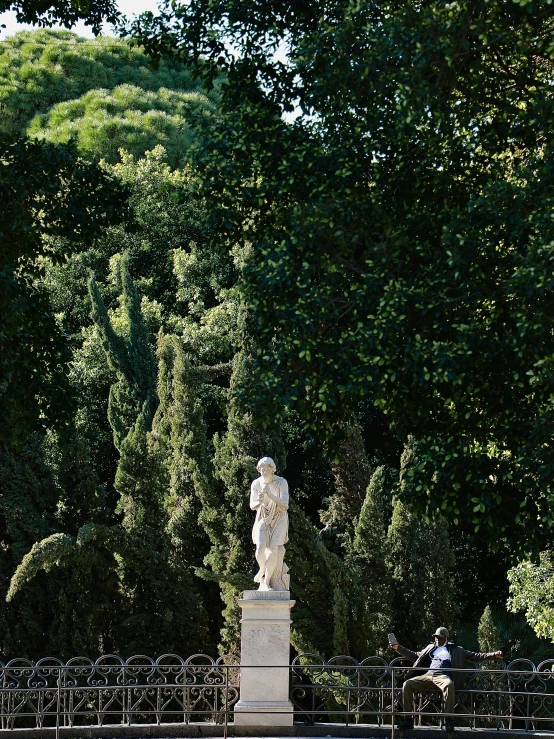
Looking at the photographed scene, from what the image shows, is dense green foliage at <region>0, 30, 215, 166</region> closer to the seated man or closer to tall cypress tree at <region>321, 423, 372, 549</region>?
tall cypress tree at <region>321, 423, 372, 549</region>

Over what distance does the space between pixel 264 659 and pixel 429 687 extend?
1.82 meters

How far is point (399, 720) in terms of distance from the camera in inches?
542

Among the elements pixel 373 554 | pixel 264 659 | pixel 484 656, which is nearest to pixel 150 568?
pixel 373 554

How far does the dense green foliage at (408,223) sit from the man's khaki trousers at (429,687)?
8.94ft

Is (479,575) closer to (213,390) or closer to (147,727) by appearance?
(213,390)

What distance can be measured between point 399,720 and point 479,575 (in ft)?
36.3

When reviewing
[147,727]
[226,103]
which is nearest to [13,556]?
[147,727]

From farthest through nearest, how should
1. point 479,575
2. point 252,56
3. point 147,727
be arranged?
point 479,575 < point 147,727 < point 252,56

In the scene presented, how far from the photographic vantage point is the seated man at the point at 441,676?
1218cm

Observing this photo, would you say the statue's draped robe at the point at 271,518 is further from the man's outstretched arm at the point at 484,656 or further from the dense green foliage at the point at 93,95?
the dense green foliage at the point at 93,95

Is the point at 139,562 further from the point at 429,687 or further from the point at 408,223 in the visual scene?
the point at 408,223

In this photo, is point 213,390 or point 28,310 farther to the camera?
point 213,390

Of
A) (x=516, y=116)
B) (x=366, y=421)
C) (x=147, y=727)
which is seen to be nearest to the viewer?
(x=516, y=116)

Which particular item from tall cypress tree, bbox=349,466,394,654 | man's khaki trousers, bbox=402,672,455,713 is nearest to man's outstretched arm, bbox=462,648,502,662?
man's khaki trousers, bbox=402,672,455,713
